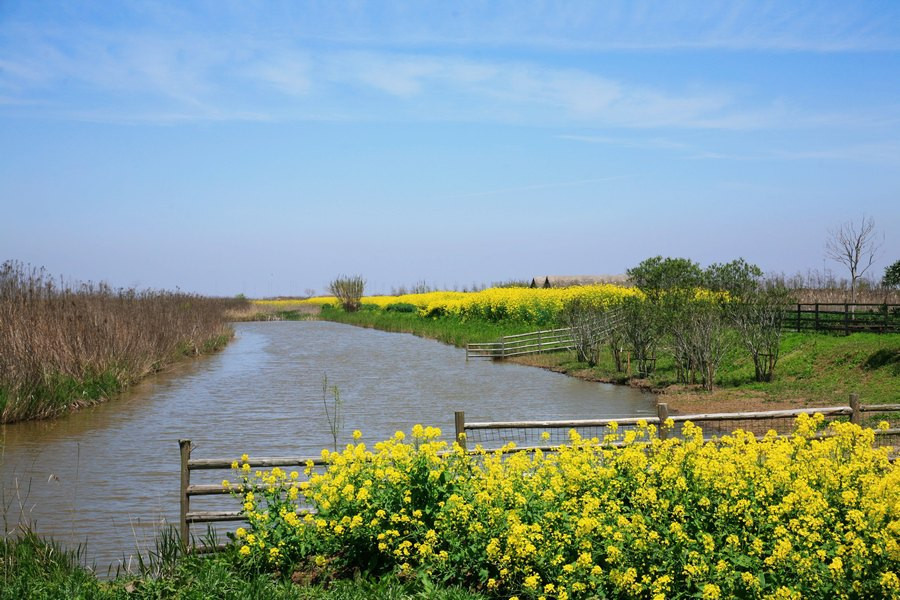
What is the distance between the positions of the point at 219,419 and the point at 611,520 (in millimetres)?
15934

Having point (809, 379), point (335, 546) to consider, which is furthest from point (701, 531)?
point (809, 379)

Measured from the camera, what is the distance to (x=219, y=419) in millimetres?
21172

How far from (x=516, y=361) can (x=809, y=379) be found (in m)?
14.2

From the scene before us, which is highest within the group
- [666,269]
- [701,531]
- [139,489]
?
[666,269]

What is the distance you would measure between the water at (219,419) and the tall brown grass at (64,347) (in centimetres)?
56

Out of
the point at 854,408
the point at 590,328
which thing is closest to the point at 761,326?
the point at 590,328

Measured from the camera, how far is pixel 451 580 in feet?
23.9

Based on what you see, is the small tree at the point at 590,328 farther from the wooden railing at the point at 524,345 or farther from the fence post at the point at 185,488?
the fence post at the point at 185,488

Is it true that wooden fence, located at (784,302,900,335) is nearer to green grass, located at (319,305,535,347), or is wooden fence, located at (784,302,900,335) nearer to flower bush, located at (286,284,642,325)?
flower bush, located at (286,284,642,325)

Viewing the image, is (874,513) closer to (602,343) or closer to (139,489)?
(139,489)

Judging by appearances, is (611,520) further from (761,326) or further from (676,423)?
(761,326)

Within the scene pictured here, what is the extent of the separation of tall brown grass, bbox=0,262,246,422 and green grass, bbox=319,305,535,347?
60.4ft

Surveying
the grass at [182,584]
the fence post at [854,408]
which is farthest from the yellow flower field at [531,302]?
the grass at [182,584]

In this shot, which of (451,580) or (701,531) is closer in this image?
(701,531)
